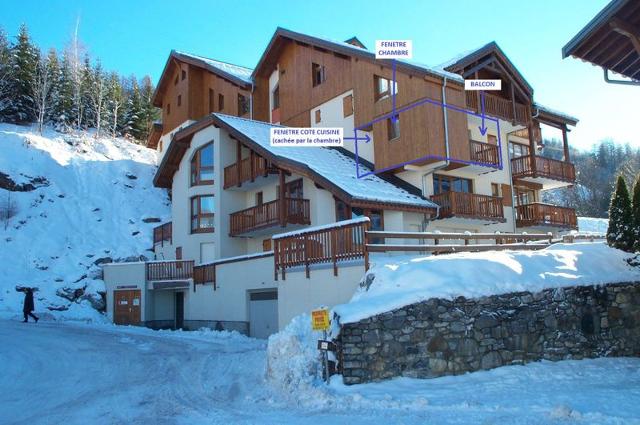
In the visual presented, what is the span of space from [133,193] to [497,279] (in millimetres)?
38619

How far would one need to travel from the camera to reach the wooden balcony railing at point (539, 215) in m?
30.6

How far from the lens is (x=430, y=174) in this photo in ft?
84.1

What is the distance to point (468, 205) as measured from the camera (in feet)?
84.1

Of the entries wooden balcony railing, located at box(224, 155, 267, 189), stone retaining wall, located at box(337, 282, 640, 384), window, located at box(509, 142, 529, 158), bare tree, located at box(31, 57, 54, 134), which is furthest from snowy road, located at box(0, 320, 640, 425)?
bare tree, located at box(31, 57, 54, 134)

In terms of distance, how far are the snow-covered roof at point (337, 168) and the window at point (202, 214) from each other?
15.5 feet

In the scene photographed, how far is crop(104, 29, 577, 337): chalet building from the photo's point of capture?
23.3 m

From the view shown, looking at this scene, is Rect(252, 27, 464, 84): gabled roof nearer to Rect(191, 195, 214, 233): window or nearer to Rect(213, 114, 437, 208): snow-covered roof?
Rect(213, 114, 437, 208): snow-covered roof

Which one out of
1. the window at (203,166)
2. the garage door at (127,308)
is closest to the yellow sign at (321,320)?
the garage door at (127,308)

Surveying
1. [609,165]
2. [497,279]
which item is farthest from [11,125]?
[609,165]

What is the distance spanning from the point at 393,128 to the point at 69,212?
26619mm

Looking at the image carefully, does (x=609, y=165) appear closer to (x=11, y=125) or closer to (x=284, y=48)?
(x=284, y=48)

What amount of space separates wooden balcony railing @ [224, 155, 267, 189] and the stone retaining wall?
15948 mm

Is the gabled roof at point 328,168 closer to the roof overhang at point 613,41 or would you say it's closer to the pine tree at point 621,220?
the pine tree at point 621,220

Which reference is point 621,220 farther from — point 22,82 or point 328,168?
point 22,82
